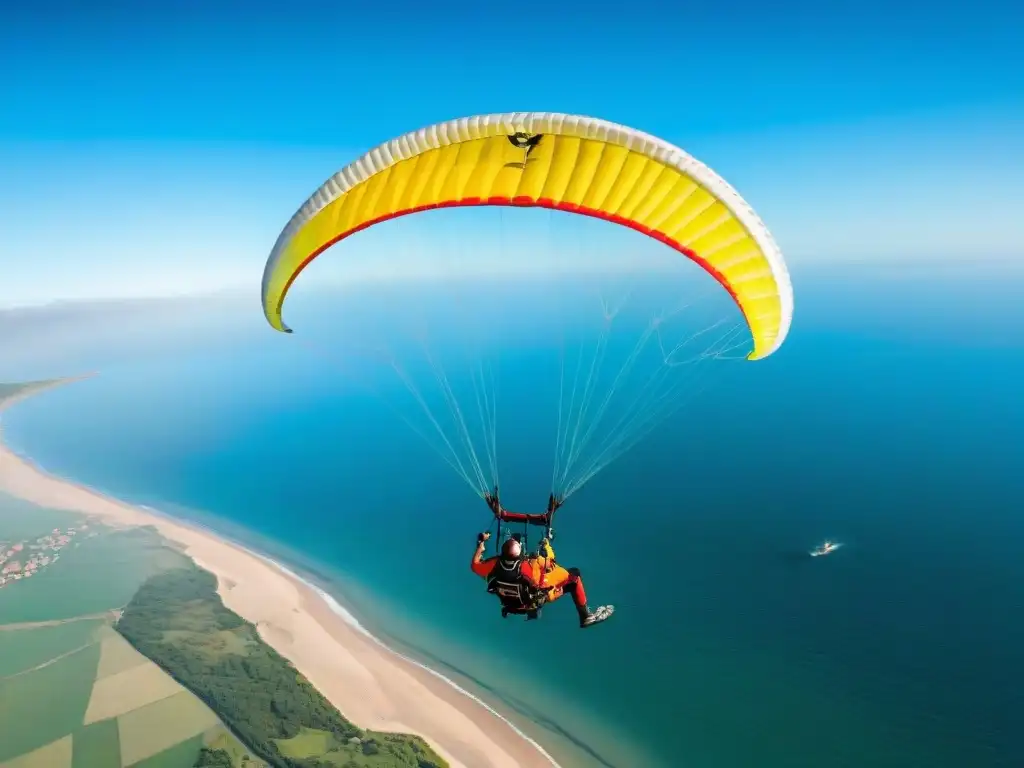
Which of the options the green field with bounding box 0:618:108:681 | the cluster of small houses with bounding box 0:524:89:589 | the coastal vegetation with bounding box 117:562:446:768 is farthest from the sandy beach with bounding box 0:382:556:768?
the cluster of small houses with bounding box 0:524:89:589

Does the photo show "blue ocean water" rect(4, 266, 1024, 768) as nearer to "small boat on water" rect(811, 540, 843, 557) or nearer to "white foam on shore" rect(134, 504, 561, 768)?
"white foam on shore" rect(134, 504, 561, 768)

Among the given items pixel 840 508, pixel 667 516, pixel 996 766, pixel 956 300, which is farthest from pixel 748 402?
pixel 956 300

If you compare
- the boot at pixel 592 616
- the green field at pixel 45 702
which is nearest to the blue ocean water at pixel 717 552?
the green field at pixel 45 702

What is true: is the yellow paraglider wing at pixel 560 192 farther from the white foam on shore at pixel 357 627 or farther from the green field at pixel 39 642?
the green field at pixel 39 642

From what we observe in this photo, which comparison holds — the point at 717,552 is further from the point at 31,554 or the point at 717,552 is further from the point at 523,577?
the point at 31,554

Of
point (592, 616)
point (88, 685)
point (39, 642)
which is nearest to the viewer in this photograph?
point (592, 616)

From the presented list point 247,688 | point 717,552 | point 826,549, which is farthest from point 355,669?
point 826,549

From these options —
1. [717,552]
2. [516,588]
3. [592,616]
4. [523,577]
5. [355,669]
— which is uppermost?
[523,577]
